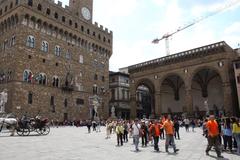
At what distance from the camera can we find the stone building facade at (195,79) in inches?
1331

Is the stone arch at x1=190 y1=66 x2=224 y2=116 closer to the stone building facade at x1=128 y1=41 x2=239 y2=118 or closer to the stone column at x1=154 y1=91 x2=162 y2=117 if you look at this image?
the stone building facade at x1=128 y1=41 x2=239 y2=118

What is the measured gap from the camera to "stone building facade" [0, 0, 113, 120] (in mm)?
31688

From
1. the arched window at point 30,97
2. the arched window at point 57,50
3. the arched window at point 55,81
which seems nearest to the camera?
the arched window at point 30,97

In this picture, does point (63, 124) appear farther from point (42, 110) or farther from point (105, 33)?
point (105, 33)

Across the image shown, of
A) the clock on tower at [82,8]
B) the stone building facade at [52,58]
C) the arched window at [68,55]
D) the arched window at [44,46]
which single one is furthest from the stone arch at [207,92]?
the arched window at [44,46]

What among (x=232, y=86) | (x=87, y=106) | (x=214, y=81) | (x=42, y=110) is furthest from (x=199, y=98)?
(x=42, y=110)

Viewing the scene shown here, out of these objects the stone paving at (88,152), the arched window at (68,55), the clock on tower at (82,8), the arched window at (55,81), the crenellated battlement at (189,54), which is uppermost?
the clock on tower at (82,8)

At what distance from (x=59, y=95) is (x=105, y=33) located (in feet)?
56.9

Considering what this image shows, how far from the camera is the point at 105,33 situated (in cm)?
4738

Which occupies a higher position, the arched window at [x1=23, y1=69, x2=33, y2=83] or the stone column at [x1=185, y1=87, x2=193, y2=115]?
the arched window at [x1=23, y1=69, x2=33, y2=83]

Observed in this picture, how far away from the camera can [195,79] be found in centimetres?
4244

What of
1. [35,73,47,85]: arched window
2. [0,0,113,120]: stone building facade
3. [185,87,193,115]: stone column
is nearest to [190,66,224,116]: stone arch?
[185,87,193,115]: stone column

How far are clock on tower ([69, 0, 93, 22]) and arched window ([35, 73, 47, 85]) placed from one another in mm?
14128

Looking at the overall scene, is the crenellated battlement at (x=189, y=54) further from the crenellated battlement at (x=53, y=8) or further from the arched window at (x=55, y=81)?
the arched window at (x=55, y=81)
